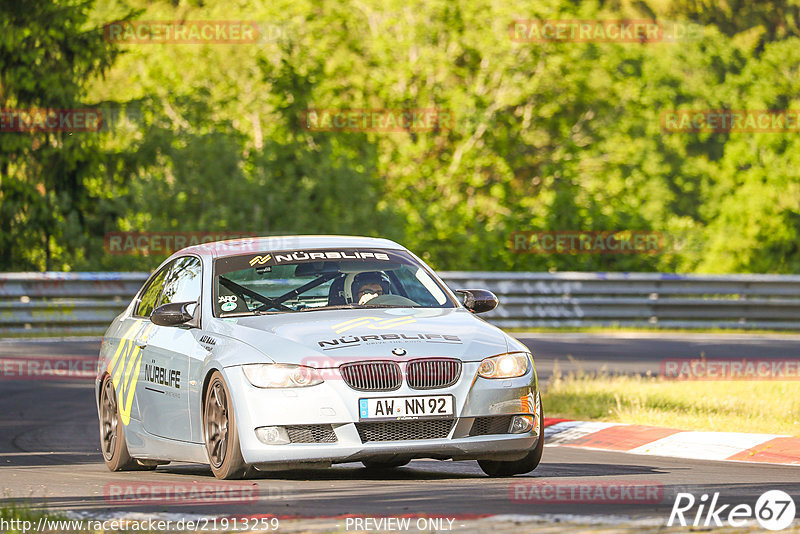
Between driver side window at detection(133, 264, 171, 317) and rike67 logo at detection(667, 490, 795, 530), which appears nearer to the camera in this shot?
rike67 logo at detection(667, 490, 795, 530)

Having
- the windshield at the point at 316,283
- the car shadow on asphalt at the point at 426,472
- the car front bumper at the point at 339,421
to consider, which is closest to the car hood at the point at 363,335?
the car front bumper at the point at 339,421

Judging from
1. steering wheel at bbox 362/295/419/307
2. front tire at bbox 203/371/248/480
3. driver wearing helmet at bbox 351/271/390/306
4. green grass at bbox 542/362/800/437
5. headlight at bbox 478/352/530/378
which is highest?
driver wearing helmet at bbox 351/271/390/306

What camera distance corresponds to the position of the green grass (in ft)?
38.0

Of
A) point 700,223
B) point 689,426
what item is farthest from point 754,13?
point 689,426

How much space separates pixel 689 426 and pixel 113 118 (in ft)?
65.9

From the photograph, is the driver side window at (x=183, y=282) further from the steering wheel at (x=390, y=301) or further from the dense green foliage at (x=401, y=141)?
the dense green foliage at (x=401, y=141)

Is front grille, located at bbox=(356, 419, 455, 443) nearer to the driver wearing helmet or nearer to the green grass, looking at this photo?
the driver wearing helmet

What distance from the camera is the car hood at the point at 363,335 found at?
8.09 m

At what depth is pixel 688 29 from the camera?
5291 centimetres

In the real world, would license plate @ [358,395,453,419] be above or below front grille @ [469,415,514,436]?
above

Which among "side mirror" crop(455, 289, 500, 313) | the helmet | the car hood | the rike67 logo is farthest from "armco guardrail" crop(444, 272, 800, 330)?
the rike67 logo

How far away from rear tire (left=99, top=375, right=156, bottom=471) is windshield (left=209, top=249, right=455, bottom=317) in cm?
135

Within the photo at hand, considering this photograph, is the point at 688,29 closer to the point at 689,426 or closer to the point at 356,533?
the point at 689,426

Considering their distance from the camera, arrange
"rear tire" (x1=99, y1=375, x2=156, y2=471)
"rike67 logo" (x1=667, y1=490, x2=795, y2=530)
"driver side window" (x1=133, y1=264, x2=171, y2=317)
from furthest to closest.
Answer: "driver side window" (x1=133, y1=264, x2=171, y2=317) → "rear tire" (x1=99, y1=375, x2=156, y2=471) → "rike67 logo" (x1=667, y1=490, x2=795, y2=530)
